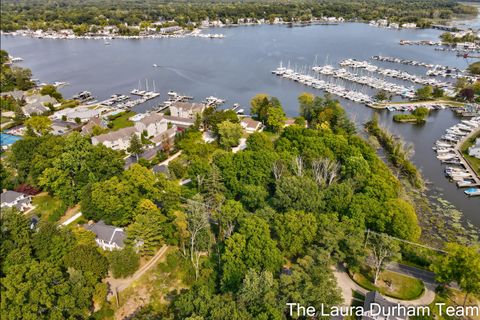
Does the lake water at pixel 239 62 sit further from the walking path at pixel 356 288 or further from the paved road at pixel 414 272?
the walking path at pixel 356 288

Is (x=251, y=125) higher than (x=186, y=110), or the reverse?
(x=186, y=110)

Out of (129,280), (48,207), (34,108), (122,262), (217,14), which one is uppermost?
(217,14)

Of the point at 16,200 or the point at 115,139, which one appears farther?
the point at 115,139

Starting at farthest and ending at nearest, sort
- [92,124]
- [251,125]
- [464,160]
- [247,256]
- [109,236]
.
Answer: [251,125]
[92,124]
[464,160]
[109,236]
[247,256]

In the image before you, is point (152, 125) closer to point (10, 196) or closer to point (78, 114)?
point (78, 114)

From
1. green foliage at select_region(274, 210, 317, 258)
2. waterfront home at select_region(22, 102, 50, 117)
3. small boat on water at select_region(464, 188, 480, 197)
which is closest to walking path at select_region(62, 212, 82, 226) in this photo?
green foliage at select_region(274, 210, 317, 258)

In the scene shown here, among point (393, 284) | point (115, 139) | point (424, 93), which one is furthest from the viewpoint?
point (424, 93)

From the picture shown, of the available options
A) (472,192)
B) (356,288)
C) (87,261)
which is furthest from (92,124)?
(472,192)
